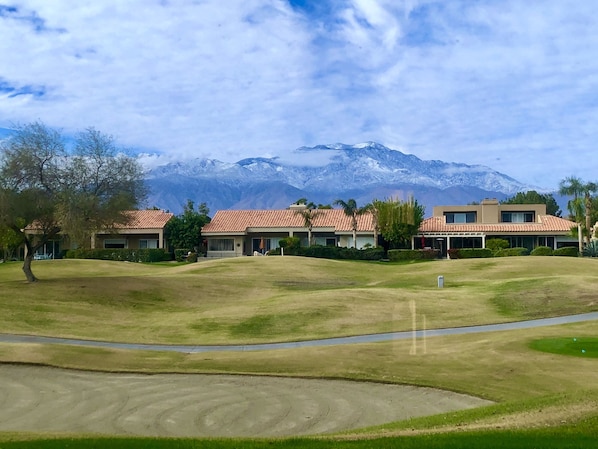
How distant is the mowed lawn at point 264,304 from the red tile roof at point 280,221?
108ft

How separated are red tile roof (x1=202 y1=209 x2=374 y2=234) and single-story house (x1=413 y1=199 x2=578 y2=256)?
7602 mm

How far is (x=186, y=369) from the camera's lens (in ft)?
72.2

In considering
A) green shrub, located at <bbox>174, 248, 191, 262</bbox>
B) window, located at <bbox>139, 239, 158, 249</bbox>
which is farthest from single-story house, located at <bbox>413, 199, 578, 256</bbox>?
window, located at <bbox>139, 239, 158, 249</bbox>

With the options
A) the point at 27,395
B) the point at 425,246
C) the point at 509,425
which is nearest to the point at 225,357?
the point at 27,395

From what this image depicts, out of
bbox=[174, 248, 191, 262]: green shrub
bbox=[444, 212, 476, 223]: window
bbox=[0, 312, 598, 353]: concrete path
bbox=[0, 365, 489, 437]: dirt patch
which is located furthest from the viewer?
bbox=[444, 212, 476, 223]: window

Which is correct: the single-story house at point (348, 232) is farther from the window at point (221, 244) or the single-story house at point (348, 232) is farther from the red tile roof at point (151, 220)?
the red tile roof at point (151, 220)

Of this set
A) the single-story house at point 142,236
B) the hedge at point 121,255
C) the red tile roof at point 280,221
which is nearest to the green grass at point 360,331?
the hedge at point 121,255

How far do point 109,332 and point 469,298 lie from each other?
64.7 feet

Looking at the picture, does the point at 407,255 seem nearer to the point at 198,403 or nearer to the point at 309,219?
the point at 309,219

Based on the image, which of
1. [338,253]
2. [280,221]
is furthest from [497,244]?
[280,221]

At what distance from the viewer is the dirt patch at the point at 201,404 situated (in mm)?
14875

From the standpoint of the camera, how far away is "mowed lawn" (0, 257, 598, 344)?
31.0 meters

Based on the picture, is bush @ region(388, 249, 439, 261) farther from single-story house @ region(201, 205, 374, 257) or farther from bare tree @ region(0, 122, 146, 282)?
bare tree @ region(0, 122, 146, 282)

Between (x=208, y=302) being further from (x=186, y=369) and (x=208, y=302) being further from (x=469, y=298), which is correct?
(x=186, y=369)
